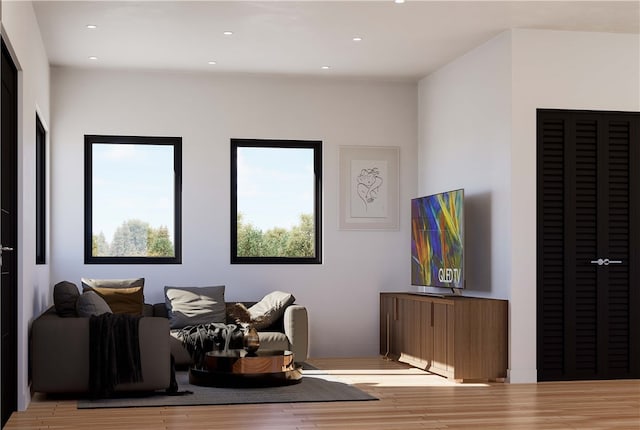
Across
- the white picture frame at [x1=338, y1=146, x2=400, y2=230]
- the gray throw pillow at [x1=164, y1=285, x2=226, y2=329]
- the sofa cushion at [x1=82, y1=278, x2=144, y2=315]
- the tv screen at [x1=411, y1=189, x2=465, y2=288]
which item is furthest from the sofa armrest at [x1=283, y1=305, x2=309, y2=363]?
the white picture frame at [x1=338, y1=146, x2=400, y2=230]

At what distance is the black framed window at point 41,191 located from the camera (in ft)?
26.5

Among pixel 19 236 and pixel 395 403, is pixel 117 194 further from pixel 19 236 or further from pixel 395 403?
pixel 395 403

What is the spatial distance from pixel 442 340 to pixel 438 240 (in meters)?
1.09

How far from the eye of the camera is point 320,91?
953cm

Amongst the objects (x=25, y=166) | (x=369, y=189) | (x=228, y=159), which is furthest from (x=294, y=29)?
(x=369, y=189)

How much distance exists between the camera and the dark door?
17.7ft

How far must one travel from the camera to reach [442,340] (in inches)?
304

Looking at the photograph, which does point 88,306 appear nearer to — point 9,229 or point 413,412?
point 9,229

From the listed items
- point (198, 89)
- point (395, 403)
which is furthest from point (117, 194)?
point (395, 403)

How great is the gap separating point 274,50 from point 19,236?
3.19 meters

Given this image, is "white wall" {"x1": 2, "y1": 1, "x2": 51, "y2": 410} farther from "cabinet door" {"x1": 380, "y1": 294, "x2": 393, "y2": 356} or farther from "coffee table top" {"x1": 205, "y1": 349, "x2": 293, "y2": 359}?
"cabinet door" {"x1": 380, "y1": 294, "x2": 393, "y2": 356}

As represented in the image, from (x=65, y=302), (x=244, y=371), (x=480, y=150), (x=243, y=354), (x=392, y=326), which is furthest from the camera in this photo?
(x=392, y=326)

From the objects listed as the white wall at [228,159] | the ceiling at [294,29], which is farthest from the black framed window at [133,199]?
the ceiling at [294,29]

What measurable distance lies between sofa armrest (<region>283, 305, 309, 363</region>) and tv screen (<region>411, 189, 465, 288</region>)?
1.24m
